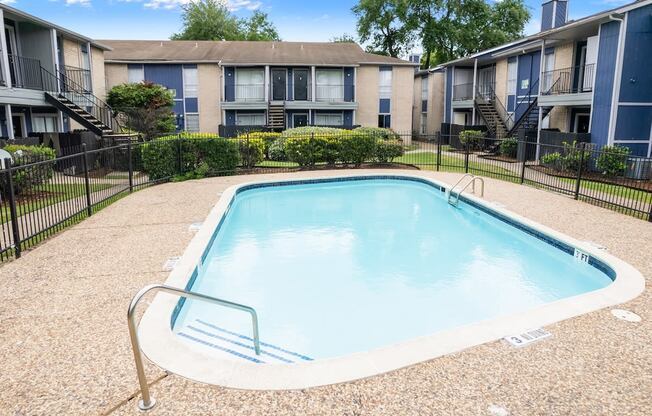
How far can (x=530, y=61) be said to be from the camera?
2467 centimetres

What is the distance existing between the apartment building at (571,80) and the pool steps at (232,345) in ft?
54.0

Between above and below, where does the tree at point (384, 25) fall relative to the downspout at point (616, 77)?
above

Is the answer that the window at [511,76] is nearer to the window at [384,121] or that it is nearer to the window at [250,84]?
the window at [384,121]

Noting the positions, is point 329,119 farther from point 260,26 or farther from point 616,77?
point 260,26

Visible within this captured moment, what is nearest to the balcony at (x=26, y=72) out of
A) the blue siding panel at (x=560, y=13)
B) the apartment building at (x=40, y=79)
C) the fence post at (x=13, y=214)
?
the apartment building at (x=40, y=79)

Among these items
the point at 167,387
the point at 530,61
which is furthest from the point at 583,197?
the point at 530,61

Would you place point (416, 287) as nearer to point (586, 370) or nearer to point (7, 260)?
point (586, 370)

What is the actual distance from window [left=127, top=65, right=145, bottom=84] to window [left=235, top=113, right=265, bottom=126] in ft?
21.0

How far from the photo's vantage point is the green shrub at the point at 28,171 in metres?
10.2

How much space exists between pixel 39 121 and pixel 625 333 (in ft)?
75.9

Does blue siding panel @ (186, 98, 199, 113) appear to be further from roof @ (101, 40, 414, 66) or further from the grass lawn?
the grass lawn

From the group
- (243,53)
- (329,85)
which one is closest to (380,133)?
(329,85)

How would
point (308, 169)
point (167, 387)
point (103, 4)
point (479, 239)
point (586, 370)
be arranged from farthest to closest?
point (103, 4) < point (308, 169) < point (479, 239) < point (586, 370) < point (167, 387)

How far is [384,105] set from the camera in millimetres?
31406
